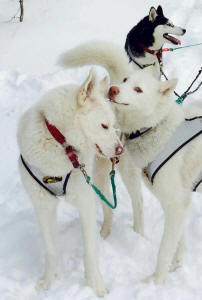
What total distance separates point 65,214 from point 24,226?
39 cm

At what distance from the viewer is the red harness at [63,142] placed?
7.82ft

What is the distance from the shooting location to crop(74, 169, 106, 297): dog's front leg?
2.61 metres

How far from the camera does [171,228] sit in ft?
9.02

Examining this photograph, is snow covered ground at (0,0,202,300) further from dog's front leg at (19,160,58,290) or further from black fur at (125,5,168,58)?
black fur at (125,5,168,58)

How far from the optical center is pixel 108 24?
28.9 ft

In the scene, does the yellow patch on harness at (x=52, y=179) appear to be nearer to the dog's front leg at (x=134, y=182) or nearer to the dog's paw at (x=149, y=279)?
the dog's front leg at (x=134, y=182)

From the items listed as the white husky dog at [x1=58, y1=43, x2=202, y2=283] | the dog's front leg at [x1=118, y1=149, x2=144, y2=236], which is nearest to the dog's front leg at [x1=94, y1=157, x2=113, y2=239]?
the dog's front leg at [x1=118, y1=149, x2=144, y2=236]

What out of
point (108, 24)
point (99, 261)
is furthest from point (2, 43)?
point (99, 261)

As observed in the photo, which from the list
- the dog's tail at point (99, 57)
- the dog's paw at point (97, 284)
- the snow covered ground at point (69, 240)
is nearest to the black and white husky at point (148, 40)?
the snow covered ground at point (69, 240)

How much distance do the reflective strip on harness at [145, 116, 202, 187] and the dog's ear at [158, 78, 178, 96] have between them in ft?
0.76

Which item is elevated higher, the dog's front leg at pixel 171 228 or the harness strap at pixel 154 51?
the harness strap at pixel 154 51

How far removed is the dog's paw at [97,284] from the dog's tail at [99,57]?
1.34m

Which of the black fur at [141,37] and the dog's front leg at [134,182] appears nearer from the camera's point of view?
the dog's front leg at [134,182]

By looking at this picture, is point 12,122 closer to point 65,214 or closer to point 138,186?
point 65,214
